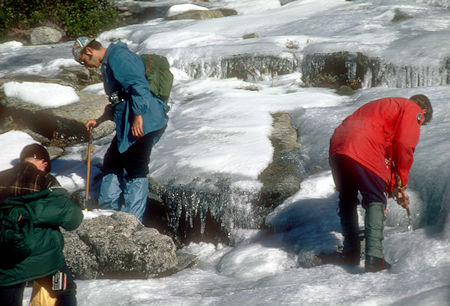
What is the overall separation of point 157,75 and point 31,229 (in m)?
2.54

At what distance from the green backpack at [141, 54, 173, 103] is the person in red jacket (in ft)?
6.67

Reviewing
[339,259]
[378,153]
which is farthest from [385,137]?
[339,259]

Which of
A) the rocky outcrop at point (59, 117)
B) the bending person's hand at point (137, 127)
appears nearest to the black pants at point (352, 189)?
the bending person's hand at point (137, 127)

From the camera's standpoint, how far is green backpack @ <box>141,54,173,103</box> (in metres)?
5.35

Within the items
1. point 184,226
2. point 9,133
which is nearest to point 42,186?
point 184,226

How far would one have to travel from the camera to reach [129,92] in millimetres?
5156

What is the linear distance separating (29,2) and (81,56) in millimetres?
14528

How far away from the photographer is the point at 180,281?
488 centimetres

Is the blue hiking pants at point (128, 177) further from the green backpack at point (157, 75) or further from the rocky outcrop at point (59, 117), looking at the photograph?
the rocky outcrop at point (59, 117)

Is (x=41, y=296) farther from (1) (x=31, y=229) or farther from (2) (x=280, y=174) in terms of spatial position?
(2) (x=280, y=174)

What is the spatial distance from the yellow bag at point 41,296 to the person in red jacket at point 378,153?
2529mm

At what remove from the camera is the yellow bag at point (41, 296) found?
3502mm

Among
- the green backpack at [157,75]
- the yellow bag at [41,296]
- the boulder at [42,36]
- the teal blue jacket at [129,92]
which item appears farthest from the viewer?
the boulder at [42,36]

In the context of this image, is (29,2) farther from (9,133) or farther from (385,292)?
(385,292)
